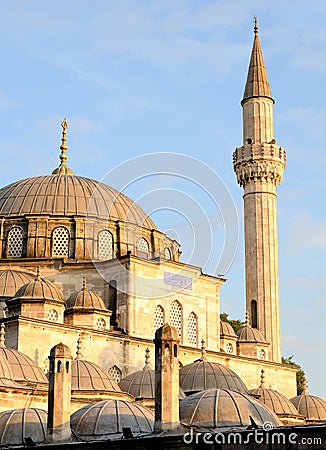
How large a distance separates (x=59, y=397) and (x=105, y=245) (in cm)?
1403

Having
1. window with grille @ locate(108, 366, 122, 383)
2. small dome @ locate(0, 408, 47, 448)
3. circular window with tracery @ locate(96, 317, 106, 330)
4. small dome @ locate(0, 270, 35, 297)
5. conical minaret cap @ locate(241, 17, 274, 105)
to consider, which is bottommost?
small dome @ locate(0, 408, 47, 448)

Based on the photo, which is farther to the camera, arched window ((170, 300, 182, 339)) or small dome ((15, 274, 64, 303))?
arched window ((170, 300, 182, 339))

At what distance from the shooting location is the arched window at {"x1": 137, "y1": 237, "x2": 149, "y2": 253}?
103 feet

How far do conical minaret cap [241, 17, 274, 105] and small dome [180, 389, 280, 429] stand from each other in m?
19.8

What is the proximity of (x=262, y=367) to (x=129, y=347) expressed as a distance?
237 inches

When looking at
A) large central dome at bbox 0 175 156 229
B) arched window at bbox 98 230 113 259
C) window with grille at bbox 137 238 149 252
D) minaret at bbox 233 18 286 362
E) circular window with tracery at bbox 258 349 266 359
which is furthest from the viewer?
minaret at bbox 233 18 286 362

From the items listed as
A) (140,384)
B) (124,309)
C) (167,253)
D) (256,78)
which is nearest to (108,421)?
(140,384)

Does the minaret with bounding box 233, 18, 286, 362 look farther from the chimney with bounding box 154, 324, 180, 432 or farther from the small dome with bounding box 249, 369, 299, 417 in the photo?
the chimney with bounding box 154, 324, 180, 432

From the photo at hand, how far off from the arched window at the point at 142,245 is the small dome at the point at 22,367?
29.6 ft

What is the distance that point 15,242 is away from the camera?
30.1 metres

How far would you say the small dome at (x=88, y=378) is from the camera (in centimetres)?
2238

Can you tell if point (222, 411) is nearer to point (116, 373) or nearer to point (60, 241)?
point (116, 373)

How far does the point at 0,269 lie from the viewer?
2948 cm

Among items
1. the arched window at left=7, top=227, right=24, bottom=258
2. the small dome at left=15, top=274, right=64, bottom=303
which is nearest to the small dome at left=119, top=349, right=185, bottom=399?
the small dome at left=15, top=274, right=64, bottom=303
